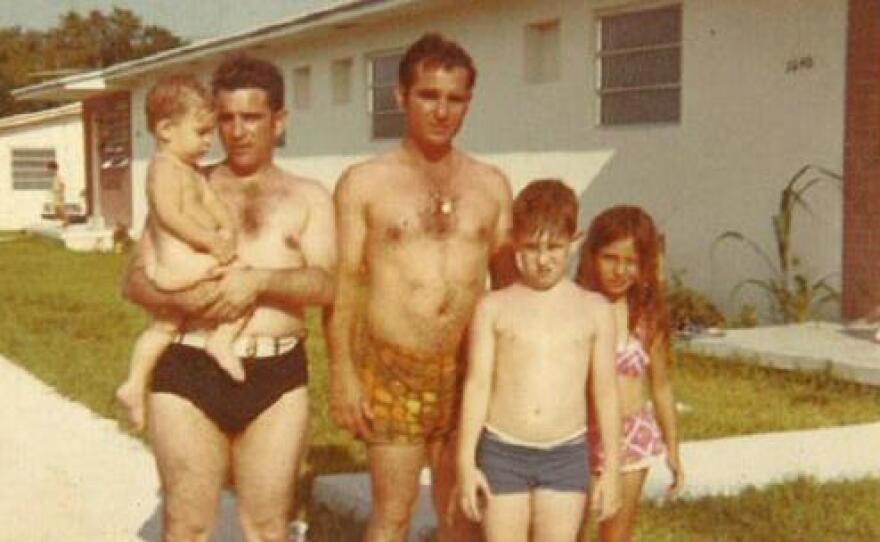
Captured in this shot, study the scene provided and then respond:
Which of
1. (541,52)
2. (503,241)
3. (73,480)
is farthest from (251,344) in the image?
(541,52)

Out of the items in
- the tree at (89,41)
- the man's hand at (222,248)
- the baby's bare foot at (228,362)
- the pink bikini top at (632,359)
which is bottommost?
the pink bikini top at (632,359)

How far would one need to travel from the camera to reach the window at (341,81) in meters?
22.1

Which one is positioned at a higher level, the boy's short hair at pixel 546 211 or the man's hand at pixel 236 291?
the boy's short hair at pixel 546 211

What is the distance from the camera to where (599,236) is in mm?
4656

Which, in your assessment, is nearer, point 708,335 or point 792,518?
point 792,518

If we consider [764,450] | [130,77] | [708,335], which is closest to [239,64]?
[764,450]

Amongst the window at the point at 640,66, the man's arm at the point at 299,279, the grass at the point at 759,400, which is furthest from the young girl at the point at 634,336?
the window at the point at 640,66

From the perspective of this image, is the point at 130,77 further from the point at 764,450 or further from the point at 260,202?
the point at 260,202

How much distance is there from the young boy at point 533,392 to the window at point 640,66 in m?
10.1

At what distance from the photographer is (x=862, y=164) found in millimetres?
11672

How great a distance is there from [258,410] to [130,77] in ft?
90.4

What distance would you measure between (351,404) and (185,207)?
2.56ft

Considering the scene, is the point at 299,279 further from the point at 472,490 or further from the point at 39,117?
the point at 39,117

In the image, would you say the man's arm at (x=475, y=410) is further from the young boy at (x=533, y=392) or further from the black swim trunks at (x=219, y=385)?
the black swim trunks at (x=219, y=385)
